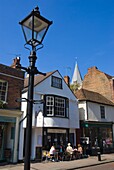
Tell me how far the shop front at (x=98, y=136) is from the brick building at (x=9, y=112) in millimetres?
8773

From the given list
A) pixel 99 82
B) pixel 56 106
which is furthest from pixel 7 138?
pixel 99 82

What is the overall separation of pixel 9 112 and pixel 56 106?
5119 millimetres

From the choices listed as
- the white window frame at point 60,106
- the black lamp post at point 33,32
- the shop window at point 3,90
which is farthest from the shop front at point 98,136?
the black lamp post at point 33,32

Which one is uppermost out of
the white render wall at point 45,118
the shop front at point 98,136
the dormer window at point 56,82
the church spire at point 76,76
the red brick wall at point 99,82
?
the church spire at point 76,76

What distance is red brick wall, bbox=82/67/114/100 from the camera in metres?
28.1

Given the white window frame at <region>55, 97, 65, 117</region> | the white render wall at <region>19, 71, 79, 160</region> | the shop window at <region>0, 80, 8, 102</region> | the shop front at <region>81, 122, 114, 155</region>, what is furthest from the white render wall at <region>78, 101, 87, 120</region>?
the shop window at <region>0, 80, 8, 102</region>

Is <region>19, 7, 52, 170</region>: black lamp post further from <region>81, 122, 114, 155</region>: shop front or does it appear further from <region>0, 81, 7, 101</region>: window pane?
<region>81, 122, 114, 155</region>: shop front

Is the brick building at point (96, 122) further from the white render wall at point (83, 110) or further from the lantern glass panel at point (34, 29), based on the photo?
the lantern glass panel at point (34, 29)

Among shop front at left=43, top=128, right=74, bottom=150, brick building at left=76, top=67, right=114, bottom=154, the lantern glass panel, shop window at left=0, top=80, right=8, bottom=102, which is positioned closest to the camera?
the lantern glass panel

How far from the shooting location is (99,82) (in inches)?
1165

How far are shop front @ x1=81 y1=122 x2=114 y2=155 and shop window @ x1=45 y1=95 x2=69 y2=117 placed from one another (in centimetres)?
364

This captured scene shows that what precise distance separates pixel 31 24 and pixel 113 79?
2585 cm

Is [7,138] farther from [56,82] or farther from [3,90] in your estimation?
[56,82]

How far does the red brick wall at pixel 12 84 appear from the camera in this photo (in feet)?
47.5
